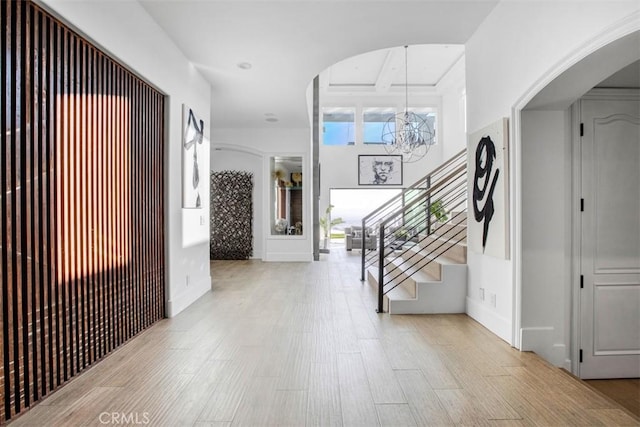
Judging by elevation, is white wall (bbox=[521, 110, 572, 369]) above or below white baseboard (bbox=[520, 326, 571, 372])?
above

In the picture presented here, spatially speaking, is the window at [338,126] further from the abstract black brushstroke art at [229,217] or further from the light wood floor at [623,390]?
the light wood floor at [623,390]

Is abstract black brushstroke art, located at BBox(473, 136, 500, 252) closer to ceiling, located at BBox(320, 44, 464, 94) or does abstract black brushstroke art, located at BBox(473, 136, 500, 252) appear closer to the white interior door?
the white interior door

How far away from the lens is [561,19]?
2.38 m

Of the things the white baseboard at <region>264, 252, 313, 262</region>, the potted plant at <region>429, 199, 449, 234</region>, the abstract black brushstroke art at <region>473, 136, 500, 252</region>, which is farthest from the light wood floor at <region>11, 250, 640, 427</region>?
the white baseboard at <region>264, 252, 313, 262</region>

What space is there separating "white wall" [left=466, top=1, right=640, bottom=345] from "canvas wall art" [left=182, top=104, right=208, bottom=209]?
123 inches

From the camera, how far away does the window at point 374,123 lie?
38.5 feet

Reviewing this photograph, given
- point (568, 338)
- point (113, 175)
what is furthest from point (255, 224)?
point (568, 338)

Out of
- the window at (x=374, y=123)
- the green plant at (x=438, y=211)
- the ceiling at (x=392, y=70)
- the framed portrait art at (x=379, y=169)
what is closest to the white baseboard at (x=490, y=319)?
the green plant at (x=438, y=211)

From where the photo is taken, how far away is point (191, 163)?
4.36 meters

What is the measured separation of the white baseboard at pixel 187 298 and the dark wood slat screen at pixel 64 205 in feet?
1.33

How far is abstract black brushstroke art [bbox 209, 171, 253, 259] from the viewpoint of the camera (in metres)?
8.45

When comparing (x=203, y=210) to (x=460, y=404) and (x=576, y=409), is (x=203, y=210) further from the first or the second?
(x=576, y=409)

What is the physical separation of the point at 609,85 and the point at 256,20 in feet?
10.2

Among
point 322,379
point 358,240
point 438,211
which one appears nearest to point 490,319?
point 322,379
